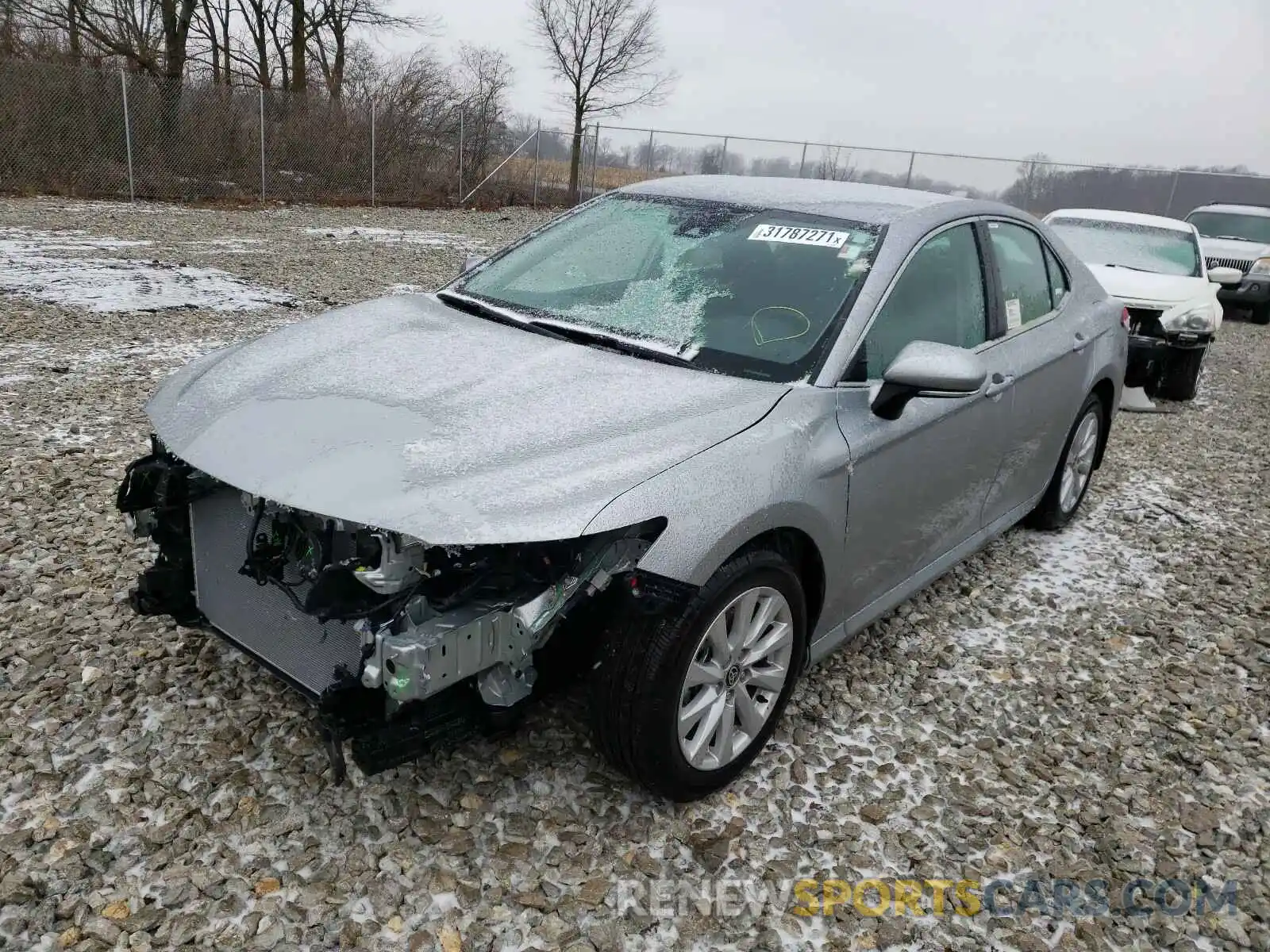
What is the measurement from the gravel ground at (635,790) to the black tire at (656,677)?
0.21m

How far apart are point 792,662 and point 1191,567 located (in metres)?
2.86

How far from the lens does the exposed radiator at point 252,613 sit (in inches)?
93.3

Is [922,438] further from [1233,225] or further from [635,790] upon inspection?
[1233,225]

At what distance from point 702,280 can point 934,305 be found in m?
0.80

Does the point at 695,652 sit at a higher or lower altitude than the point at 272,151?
lower

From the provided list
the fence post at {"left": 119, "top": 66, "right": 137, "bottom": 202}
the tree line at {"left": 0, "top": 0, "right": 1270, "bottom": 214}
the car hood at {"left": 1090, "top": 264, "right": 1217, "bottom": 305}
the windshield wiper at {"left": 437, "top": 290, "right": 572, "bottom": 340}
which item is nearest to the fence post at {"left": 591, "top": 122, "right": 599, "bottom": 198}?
the tree line at {"left": 0, "top": 0, "right": 1270, "bottom": 214}

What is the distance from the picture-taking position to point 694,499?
223cm

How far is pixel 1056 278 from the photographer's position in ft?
13.6

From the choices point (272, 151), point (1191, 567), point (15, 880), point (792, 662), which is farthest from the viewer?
point (272, 151)

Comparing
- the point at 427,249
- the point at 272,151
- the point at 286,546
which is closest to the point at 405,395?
the point at 286,546

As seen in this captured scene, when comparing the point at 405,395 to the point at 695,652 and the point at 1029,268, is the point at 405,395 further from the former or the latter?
the point at 1029,268

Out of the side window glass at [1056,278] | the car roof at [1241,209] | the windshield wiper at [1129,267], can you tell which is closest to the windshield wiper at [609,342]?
the side window glass at [1056,278]

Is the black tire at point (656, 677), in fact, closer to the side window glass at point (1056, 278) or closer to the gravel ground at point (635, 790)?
the gravel ground at point (635, 790)

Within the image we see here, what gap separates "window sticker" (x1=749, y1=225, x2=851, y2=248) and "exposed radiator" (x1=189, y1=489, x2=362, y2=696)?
188 cm
